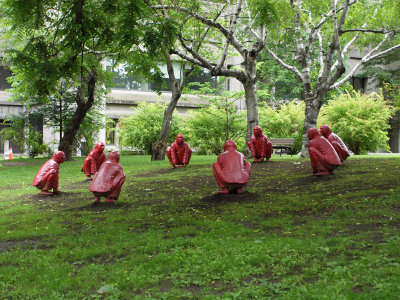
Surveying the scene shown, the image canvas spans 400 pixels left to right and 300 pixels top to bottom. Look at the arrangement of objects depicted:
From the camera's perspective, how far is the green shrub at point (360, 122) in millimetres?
24625

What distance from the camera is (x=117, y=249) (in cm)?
534

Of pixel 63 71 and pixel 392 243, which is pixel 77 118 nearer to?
pixel 63 71

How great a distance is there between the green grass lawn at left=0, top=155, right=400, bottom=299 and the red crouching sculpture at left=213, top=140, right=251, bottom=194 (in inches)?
10.4

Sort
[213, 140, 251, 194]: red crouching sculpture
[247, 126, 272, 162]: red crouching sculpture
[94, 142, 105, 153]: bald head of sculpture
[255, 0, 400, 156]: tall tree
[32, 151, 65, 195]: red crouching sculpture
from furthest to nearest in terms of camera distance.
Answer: [255, 0, 400, 156]: tall tree < [247, 126, 272, 162]: red crouching sculpture < [94, 142, 105, 153]: bald head of sculpture < [32, 151, 65, 195]: red crouching sculpture < [213, 140, 251, 194]: red crouching sculpture

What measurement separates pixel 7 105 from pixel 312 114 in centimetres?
2668

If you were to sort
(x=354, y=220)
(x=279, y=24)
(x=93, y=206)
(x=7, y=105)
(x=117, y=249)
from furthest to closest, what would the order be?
(x=7, y=105) < (x=279, y=24) < (x=93, y=206) < (x=354, y=220) < (x=117, y=249)

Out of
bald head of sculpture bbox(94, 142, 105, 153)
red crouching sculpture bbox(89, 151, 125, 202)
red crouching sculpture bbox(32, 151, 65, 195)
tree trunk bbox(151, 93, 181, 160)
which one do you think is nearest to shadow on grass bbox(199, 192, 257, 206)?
red crouching sculpture bbox(89, 151, 125, 202)

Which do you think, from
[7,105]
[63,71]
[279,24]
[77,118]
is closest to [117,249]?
[63,71]

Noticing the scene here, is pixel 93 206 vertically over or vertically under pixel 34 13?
under

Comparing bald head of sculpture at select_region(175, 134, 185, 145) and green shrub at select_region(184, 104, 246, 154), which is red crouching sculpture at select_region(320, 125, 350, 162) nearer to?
bald head of sculpture at select_region(175, 134, 185, 145)

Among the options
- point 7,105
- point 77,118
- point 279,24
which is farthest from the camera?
point 7,105

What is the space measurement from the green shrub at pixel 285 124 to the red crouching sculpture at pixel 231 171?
60.2ft

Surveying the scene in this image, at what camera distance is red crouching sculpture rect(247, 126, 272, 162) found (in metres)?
14.1

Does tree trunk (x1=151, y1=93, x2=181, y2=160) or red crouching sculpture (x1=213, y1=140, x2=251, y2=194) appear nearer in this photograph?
red crouching sculpture (x1=213, y1=140, x2=251, y2=194)
